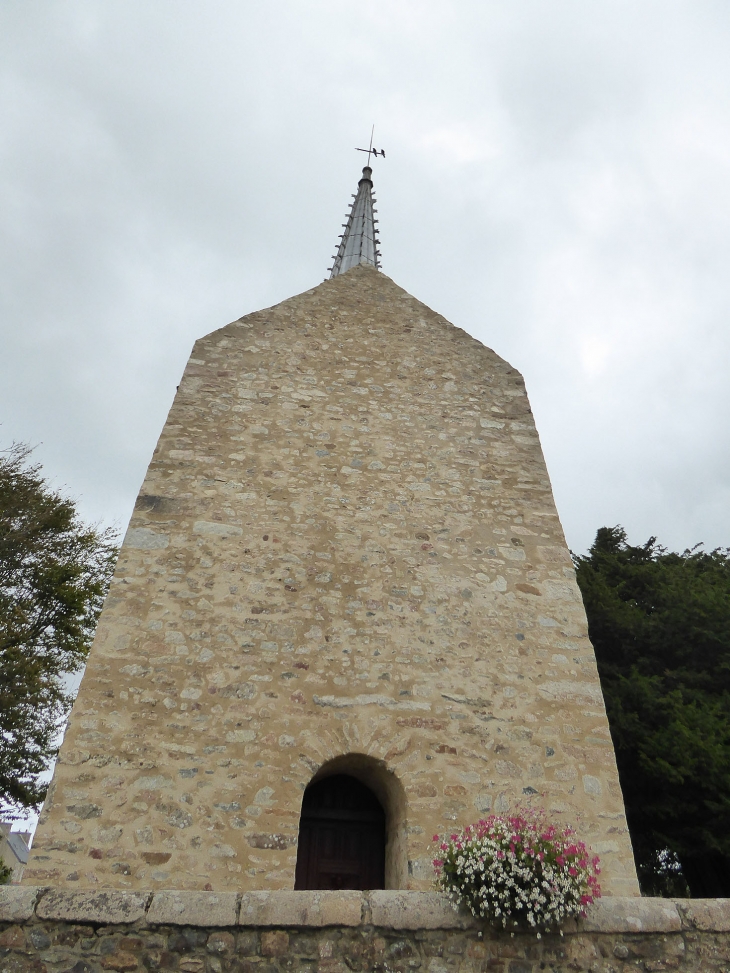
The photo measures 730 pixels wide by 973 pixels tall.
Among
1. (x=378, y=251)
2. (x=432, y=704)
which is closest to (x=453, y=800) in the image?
(x=432, y=704)

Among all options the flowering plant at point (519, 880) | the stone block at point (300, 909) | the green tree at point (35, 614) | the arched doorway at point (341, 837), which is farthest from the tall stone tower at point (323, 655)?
the green tree at point (35, 614)

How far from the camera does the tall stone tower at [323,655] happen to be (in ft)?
15.7

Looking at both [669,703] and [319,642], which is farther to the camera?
[669,703]

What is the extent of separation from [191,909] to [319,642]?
2.74 meters

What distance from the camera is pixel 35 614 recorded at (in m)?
13.9

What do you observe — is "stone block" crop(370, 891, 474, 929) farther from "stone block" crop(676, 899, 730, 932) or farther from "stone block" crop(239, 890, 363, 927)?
"stone block" crop(676, 899, 730, 932)

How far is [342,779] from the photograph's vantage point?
19.4ft

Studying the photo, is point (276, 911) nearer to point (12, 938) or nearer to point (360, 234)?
point (12, 938)

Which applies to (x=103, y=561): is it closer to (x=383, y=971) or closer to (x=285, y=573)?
(x=285, y=573)

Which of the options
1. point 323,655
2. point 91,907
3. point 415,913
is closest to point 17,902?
point 91,907

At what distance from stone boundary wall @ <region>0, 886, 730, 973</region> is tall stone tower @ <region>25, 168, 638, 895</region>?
1.56 m

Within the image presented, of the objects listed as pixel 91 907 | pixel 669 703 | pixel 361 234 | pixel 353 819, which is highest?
pixel 361 234

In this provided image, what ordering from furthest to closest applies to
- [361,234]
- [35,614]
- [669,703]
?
1. [361,234]
2. [35,614]
3. [669,703]

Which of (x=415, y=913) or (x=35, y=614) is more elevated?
(x=35, y=614)
